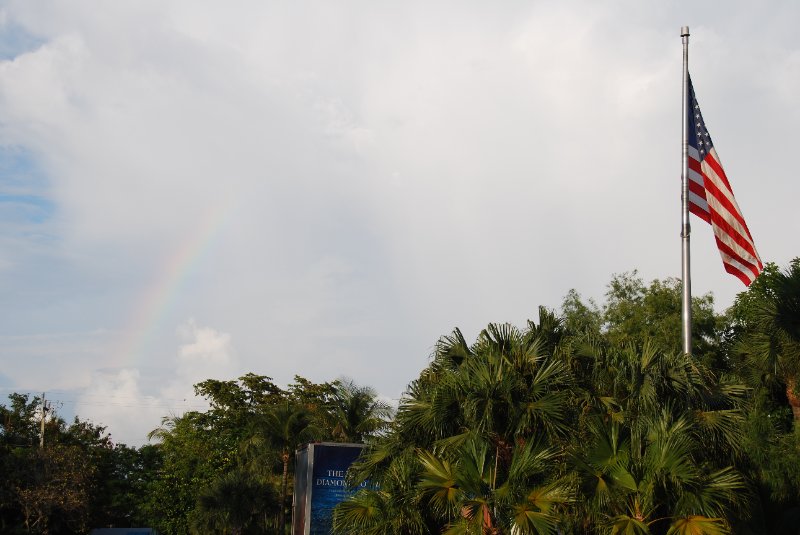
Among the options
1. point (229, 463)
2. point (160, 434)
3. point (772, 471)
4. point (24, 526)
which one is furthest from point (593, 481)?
point (160, 434)

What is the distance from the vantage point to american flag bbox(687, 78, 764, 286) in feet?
71.7

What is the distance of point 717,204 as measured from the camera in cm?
2211

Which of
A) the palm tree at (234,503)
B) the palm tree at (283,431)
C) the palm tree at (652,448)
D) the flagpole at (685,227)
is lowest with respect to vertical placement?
the palm tree at (234,503)

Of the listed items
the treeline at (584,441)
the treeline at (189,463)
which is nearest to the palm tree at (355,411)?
the treeline at (189,463)

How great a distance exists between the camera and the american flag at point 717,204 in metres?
21.9

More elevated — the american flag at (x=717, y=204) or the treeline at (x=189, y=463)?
the american flag at (x=717, y=204)

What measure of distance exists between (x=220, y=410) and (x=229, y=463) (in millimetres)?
5025

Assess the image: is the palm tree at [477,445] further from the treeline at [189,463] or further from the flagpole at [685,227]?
the treeline at [189,463]

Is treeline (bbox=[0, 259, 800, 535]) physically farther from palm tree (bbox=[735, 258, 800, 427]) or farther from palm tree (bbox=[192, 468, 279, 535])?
palm tree (bbox=[192, 468, 279, 535])

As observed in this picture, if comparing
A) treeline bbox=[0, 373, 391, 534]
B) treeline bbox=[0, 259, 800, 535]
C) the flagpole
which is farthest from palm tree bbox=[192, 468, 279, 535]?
the flagpole

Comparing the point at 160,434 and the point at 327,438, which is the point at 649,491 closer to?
the point at 327,438

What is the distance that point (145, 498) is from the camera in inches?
2825

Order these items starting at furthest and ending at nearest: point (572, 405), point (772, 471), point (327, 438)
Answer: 1. point (327, 438)
2. point (772, 471)
3. point (572, 405)

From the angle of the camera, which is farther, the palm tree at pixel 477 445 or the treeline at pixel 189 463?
the treeline at pixel 189 463
